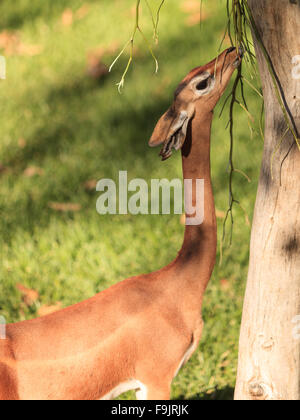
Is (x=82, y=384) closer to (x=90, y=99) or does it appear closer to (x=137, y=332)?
(x=137, y=332)

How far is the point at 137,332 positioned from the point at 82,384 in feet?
0.72

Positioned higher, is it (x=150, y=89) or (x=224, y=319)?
(x=150, y=89)

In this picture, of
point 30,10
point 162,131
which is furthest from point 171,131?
point 30,10

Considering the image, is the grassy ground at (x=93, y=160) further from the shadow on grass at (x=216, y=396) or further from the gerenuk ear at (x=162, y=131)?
the gerenuk ear at (x=162, y=131)

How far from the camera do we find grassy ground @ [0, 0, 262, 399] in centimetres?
323

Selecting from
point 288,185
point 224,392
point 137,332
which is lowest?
point 224,392

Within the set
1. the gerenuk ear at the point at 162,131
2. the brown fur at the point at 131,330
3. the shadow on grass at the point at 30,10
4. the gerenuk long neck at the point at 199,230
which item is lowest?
the brown fur at the point at 131,330

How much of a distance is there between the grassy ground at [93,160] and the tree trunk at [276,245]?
787 mm

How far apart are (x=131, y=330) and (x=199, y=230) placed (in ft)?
1.21

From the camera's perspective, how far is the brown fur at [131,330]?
1.77 m

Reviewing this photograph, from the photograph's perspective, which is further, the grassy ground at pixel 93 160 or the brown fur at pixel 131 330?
the grassy ground at pixel 93 160

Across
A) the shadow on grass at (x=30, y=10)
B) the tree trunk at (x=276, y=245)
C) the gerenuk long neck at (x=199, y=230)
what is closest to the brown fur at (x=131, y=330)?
the gerenuk long neck at (x=199, y=230)
